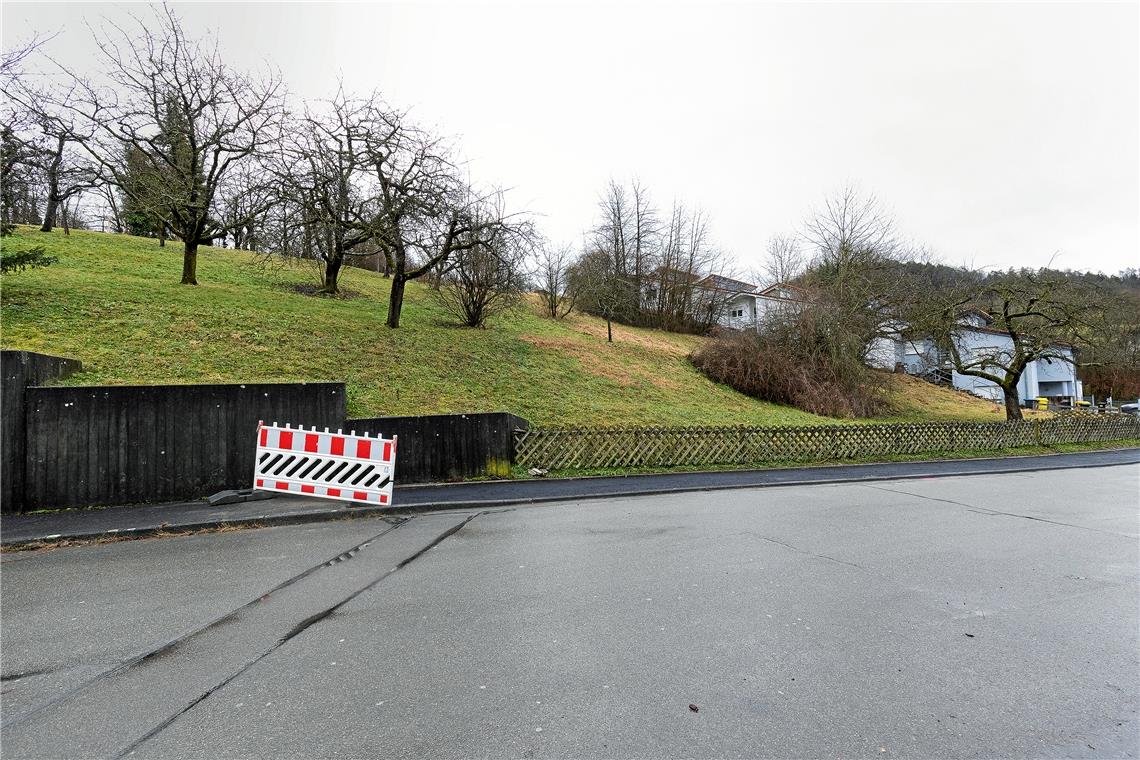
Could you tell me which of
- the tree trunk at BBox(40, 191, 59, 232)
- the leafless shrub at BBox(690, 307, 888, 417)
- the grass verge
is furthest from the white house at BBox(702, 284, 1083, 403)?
the tree trunk at BBox(40, 191, 59, 232)

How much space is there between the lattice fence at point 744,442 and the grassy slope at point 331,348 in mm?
3065

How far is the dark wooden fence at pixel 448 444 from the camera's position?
10711mm

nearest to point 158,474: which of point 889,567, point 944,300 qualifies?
point 889,567

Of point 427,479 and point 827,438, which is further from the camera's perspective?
point 827,438

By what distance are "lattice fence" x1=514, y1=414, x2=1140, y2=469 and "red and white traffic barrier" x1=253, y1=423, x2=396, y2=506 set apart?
3.66 m

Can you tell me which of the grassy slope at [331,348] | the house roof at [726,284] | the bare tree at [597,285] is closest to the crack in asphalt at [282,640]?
the grassy slope at [331,348]

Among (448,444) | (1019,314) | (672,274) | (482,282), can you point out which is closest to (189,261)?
(482,282)

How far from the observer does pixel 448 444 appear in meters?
11.2

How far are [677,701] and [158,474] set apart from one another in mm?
9558

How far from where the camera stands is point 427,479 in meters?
10.9

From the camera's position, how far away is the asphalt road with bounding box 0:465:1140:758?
2734 mm

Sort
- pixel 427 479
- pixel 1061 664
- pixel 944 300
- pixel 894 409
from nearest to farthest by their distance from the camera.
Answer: pixel 1061 664 < pixel 427 479 < pixel 944 300 < pixel 894 409

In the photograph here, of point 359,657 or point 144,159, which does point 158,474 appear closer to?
point 359,657

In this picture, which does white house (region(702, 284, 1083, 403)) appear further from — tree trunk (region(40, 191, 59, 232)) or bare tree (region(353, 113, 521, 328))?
tree trunk (region(40, 191, 59, 232))
